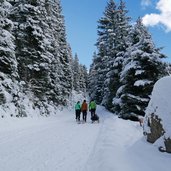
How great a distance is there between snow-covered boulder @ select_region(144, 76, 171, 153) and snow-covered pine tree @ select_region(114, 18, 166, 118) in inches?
388

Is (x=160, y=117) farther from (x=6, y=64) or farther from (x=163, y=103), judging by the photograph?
(x=6, y=64)

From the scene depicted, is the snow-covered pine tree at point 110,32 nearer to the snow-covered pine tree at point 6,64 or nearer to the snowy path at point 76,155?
the snow-covered pine tree at point 6,64

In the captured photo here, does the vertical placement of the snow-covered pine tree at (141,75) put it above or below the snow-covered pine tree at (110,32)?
below

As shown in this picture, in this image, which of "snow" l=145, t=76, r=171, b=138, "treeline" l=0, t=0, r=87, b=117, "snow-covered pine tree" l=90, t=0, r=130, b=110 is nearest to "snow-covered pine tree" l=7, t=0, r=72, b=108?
"treeline" l=0, t=0, r=87, b=117

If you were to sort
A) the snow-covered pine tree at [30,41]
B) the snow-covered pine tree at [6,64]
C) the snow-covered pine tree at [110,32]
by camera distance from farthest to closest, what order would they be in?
1. the snow-covered pine tree at [110,32]
2. the snow-covered pine tree at [30,41]
3. the snow-covered pine tree at [6,64]

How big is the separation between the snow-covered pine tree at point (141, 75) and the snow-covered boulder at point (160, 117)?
9849mm

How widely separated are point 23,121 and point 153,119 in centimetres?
1113

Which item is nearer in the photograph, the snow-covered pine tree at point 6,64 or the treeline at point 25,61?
the snow-covered pine tree at point 6,64

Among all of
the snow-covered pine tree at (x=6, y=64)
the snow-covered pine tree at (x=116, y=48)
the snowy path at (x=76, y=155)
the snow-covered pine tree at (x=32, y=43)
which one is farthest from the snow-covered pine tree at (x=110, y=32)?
the snowy path at (x=76, y=155)

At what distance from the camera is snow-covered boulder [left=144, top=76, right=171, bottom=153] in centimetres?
762

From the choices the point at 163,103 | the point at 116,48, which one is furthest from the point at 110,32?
the point at 163,103

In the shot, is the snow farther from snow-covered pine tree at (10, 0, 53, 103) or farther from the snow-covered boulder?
snow-covered pine tree at (10, 0, 53, 103)

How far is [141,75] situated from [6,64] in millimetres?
9401

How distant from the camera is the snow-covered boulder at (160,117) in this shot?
762 cm
